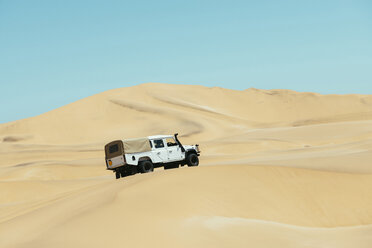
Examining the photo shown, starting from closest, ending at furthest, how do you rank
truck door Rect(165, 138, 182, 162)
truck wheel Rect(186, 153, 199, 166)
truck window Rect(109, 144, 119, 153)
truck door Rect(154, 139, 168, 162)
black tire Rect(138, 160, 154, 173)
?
black tire Rect(138, 160, 154, 173), truck window Rect(109, 144, 119, 153), truck door Rect(154, 139, 168, 162), truck door Rect(165, 138, 182, 162), truck wheel Rect(186, 153, 199, 166)

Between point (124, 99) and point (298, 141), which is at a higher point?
point (124, 99)

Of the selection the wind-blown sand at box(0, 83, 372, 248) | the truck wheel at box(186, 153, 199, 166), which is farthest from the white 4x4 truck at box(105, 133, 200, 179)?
the wind-blown sand at box(0, 83, 372, 248)

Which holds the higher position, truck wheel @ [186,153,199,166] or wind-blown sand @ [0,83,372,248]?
truck wheel @ [186,153,199,166]

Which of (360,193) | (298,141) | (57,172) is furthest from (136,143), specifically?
(298,141)

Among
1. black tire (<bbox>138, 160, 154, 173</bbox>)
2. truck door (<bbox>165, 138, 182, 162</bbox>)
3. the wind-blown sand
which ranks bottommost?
the wind-blown sand

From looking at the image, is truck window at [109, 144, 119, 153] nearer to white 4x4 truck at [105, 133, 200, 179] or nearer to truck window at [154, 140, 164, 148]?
white 4x4 truck at [105, 133, 200, 179]

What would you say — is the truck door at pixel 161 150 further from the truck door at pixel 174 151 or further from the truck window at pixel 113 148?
the truck window at pixel 113 148

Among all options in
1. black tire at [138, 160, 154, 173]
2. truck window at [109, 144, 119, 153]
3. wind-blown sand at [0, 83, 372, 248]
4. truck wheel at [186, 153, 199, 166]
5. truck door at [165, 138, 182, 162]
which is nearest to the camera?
wind-blown sand at [0, 83, 372, 248]

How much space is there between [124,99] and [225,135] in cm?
3553

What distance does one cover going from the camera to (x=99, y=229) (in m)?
10.8

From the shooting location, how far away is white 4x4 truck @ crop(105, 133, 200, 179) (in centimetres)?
2062

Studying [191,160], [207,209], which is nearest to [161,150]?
[191,160]

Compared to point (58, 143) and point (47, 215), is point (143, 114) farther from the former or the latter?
point (47, 215)

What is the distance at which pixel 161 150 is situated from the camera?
21312 mm
